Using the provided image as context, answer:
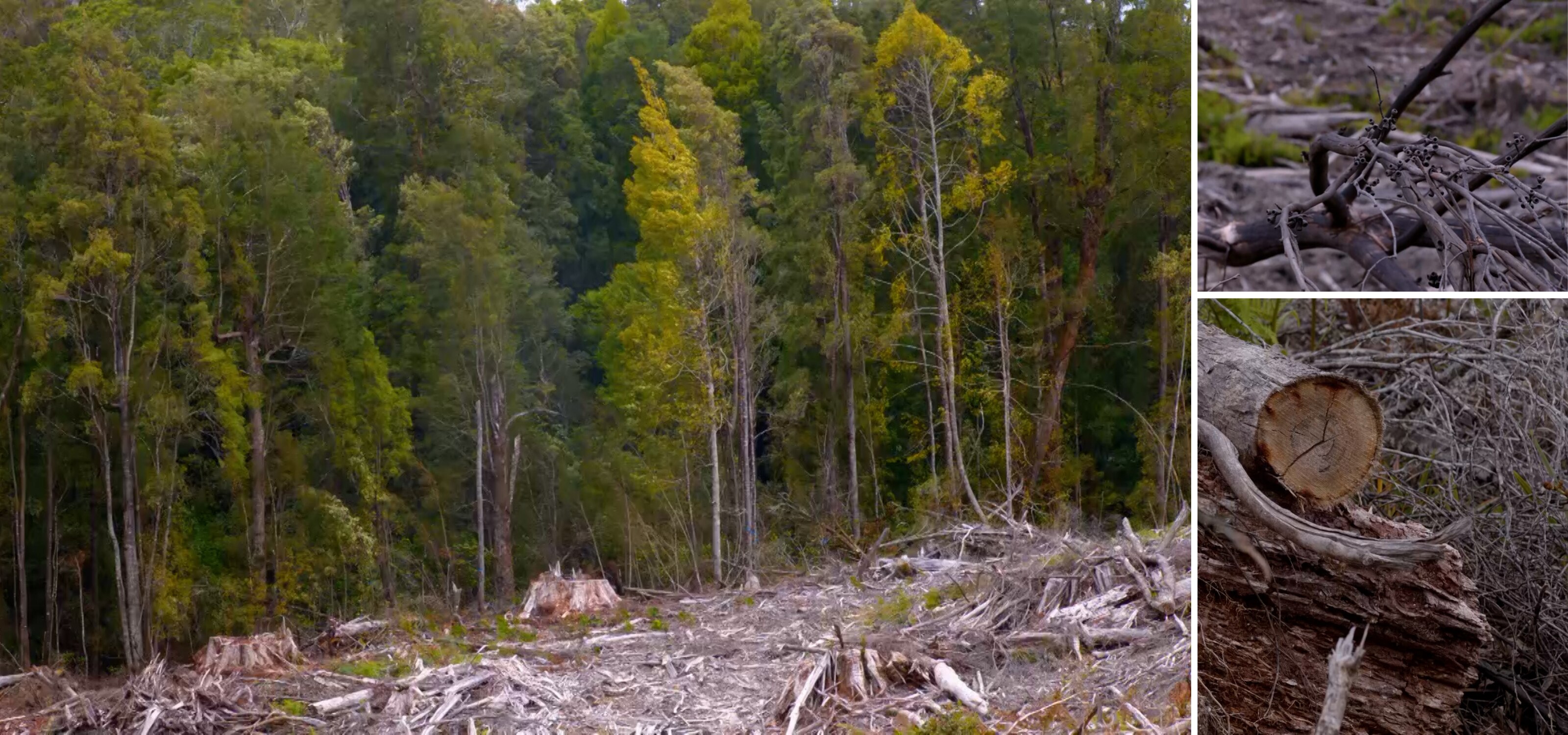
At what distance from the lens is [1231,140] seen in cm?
154

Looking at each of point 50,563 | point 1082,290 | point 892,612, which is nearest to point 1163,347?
point 1082,290

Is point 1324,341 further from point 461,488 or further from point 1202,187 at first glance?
point 461,488

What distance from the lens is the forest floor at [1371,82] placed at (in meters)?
1.46

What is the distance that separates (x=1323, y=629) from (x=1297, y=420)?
29 centimetres

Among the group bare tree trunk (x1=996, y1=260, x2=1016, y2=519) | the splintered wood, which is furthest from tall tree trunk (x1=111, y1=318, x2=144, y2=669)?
bare tree trunk (x1=996, y1=260, x2=1016, y2=519)

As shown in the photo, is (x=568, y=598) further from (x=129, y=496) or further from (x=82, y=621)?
(x=82, y=621)

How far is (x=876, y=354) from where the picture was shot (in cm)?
1385

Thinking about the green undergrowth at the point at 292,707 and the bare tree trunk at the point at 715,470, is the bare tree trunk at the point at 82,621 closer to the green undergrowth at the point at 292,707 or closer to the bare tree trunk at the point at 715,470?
the bare tree trunk at the point at 715,470

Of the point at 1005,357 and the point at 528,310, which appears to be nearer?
the point at 1005,357

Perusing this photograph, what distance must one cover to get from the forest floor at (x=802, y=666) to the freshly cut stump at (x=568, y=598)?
0.27 metres

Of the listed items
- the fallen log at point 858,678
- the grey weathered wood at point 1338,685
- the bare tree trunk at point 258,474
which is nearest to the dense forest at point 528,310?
the bare tree trunk at point 258,474

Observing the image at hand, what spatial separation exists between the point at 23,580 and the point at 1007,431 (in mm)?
9258

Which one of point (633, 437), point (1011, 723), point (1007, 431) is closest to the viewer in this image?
point (1011, 723)

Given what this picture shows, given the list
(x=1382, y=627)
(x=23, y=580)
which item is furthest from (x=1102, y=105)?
(x=1382, y=627)
